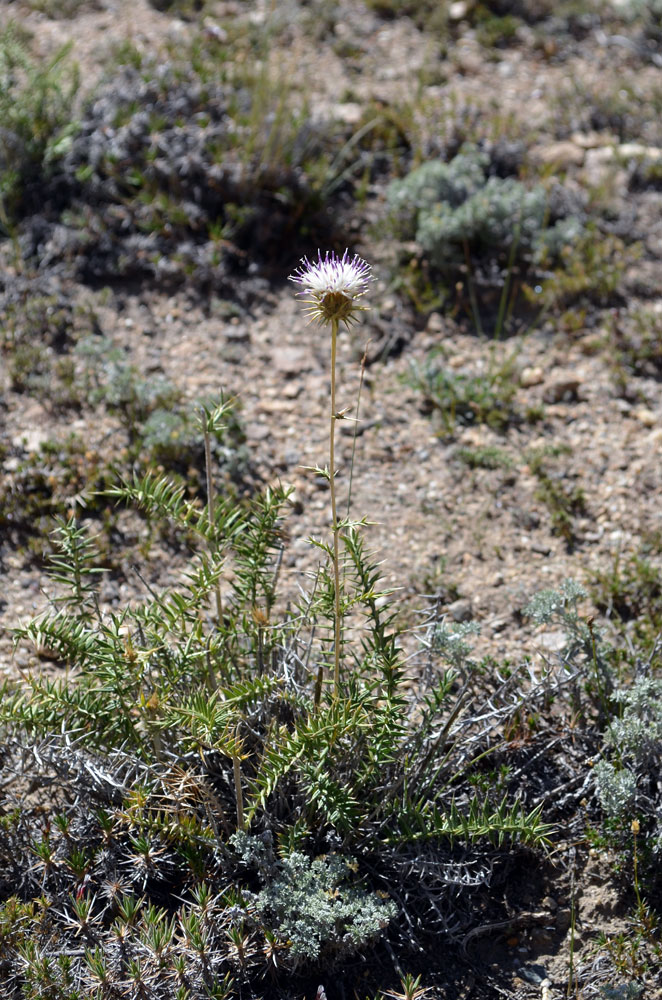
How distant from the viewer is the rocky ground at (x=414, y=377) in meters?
4.08

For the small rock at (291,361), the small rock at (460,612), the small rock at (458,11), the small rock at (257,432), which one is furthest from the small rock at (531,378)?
the small rock at (458,11)

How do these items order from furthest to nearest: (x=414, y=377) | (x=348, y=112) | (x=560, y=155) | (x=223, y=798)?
(x=348, y=112), (x=560, y=155), (x=414, y=377), (x=223, y=798)

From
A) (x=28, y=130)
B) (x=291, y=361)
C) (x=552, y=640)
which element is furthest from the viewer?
(x=28, y=130)

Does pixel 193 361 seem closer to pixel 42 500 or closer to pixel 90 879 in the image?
pixel 42 500

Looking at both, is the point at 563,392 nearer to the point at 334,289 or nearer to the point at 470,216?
the point at 470,216

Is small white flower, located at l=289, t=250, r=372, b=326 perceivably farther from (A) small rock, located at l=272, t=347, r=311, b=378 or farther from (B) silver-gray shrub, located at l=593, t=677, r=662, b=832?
(A) small rock, located at l=272, t=347, r=311, b=378

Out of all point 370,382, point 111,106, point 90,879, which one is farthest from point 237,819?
point 111,106

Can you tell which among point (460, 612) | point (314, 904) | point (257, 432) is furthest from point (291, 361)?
point (314, 904)

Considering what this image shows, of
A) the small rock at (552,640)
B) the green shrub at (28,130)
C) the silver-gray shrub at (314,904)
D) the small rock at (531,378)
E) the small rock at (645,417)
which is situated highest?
the green shrub at (28,130)

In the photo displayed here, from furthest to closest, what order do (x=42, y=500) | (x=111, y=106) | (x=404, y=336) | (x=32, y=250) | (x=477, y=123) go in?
(x=477, y=123), (x=111, y=106), (x=32, y=250), (x=404, y=336), (x=42, y=500)

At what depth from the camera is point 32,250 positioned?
5.44 m

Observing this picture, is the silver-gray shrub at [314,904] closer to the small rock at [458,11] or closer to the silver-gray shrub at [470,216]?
the silver-gray shrub at [470,216]

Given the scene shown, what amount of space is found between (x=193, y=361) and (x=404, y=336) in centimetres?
113

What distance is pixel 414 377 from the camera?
4902 mm
